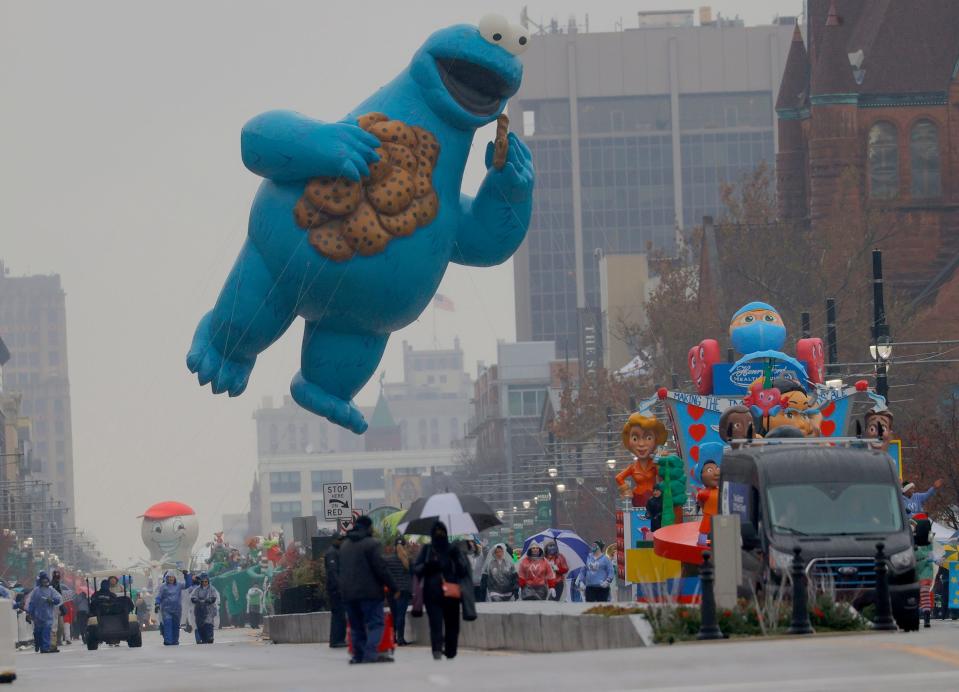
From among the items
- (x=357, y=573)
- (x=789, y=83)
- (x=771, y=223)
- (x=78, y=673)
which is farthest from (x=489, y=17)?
(x=789, y=83)

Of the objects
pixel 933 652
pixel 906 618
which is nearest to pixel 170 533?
pixel 906 618

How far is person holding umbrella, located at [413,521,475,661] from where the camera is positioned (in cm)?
2125

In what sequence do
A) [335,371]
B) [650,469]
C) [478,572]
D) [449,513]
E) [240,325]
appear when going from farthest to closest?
[478,572] → [650,469] → [335,371] → [240,325] → [449,513]

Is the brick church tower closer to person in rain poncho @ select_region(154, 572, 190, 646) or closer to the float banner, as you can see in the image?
person in rain poncho @ select_region(154, 572, 190, 646)

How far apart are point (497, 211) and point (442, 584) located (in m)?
5.11

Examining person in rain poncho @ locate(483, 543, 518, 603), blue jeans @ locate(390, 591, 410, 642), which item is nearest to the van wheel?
blue jeans @ locate(390, 591, 410, 642)

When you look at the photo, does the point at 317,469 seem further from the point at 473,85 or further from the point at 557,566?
the point at 473,85

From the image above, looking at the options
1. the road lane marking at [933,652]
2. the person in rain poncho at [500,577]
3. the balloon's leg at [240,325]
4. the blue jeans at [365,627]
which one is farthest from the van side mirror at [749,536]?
the person in rain poncho at [500,577]

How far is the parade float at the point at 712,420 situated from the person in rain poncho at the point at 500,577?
1.58m

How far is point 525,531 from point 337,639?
75.1 metres

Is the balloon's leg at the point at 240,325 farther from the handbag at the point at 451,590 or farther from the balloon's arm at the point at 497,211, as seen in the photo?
the handbag at the point at 451,590

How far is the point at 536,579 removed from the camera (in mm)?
34094

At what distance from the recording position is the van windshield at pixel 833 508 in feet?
79.7

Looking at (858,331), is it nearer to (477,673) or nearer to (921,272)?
(921,272)
